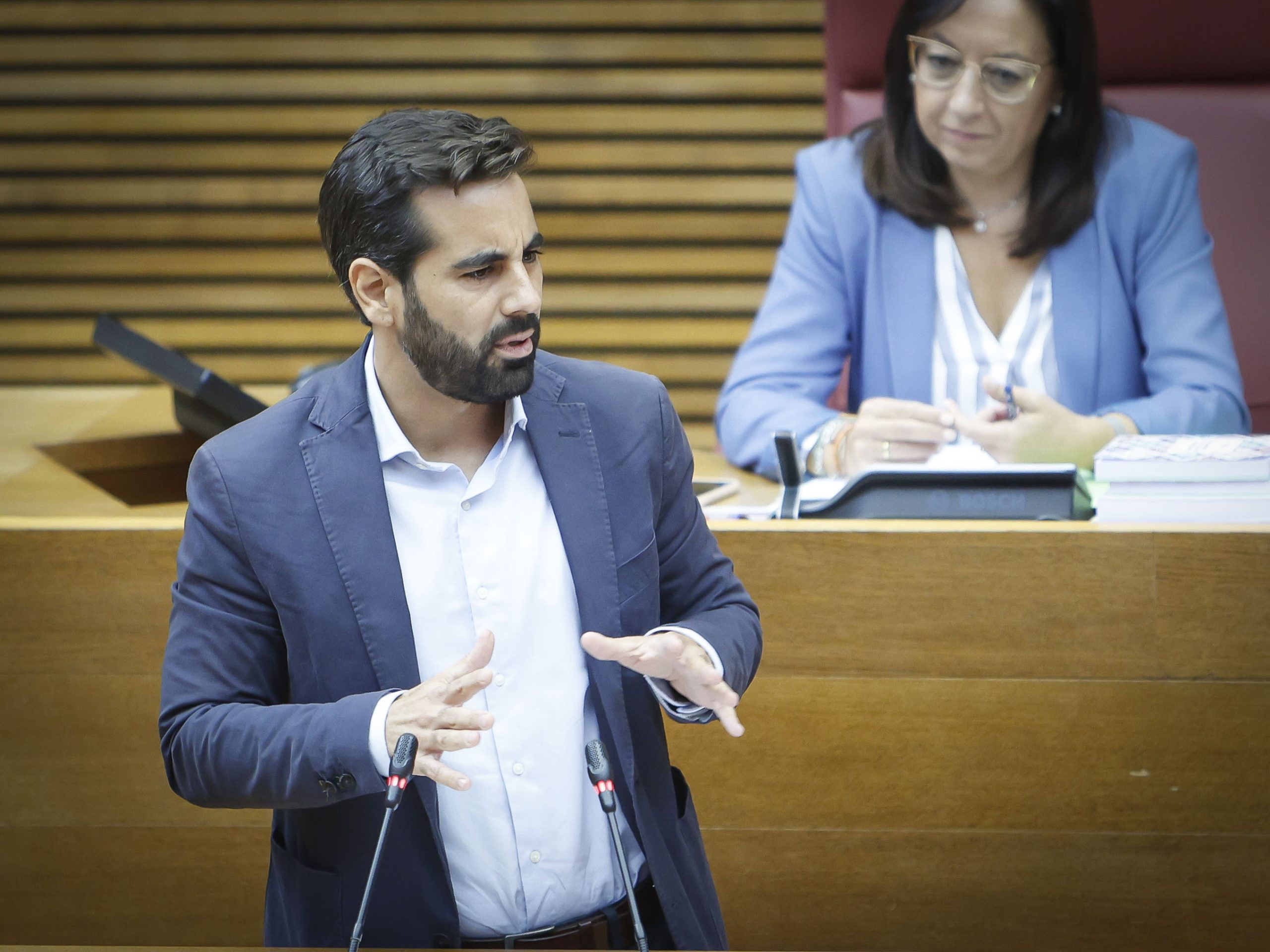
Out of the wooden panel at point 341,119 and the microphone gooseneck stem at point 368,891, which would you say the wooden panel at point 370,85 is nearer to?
the wooden panel at point 341,119

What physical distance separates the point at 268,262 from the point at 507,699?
336 cm

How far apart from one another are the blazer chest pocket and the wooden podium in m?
0.48

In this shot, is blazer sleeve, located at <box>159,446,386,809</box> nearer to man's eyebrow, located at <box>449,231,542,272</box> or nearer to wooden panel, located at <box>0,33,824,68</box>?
man's eyebrow, located at <box>449,231,542,272</box>

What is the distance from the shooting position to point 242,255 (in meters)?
4.55

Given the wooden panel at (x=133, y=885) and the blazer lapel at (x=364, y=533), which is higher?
the blazer lapel at (x=364, y=533)

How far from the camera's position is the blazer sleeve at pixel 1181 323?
252 cm

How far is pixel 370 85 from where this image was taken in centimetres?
441

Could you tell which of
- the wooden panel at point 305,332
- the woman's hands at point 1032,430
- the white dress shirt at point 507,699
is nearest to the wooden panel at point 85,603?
the white dress shirt at point 507,699

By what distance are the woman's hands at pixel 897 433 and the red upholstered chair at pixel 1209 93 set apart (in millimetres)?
876

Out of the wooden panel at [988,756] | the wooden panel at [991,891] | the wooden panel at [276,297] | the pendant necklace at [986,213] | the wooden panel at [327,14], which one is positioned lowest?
the wooden panel at [991,891]

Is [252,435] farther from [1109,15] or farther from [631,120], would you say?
[631,120]

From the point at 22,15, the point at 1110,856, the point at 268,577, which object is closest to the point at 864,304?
the point at 1110,856

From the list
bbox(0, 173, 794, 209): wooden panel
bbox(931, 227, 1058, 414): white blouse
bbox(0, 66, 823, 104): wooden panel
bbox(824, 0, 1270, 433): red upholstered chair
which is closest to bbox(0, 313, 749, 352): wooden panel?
bbox(0, 173, 794, 209): wooden panel

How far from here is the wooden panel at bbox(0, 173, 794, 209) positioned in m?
4.46
